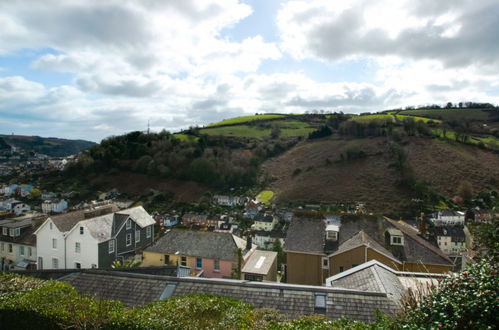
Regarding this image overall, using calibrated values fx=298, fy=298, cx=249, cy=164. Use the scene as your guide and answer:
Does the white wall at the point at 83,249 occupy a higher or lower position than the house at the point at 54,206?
higher

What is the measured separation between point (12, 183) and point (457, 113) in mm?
157032

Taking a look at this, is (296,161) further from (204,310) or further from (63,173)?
(204,310)

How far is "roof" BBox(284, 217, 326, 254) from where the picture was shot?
2255cm

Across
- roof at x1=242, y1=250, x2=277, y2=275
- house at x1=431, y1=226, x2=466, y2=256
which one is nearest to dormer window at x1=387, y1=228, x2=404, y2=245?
roof at x1=242, y1=250, x2=277, y2=275

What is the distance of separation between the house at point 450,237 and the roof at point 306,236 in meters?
40.5

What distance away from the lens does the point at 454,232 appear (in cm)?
5350

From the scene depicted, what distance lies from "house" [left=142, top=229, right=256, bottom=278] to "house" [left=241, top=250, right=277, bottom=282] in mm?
543

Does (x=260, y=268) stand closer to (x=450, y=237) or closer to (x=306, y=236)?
(x=306, y=236)

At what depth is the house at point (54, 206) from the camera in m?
69.2

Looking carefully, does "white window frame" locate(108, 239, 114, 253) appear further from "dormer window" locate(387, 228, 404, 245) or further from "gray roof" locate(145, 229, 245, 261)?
"dormer window" locate(387, 228, 404, 245)

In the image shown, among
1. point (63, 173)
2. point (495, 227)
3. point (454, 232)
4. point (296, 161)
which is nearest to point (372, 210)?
point (454, 232)

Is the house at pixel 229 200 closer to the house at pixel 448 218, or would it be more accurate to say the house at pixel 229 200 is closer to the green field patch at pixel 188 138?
the green field patch at pixel 188 138

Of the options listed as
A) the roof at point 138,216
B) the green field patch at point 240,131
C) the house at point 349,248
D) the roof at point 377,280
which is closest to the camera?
the roof at point 377,280

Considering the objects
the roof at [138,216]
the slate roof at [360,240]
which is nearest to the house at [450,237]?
the slate roof at [360,240]
